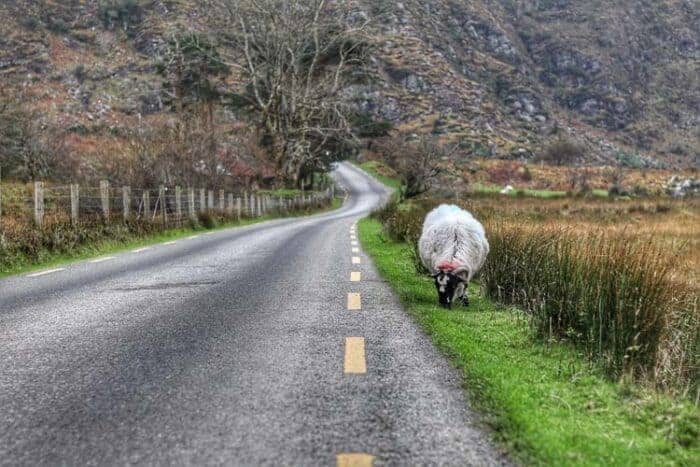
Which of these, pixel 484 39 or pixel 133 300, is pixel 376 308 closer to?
pixel 133 300

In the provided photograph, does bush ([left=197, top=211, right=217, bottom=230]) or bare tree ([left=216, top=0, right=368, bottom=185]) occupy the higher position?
bare tree ([left=216, top=0, right=368, bottom=185])

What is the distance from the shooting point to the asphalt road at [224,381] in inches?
130

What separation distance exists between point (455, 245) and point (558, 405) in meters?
3.65

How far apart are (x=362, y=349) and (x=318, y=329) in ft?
2.88

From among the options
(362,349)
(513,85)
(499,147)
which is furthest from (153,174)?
(513,85)

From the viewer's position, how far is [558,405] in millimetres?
4000

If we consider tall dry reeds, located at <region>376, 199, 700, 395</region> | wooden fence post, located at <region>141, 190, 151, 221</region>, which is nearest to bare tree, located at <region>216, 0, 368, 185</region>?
wooden fence post, located at <region>141, 190, 151, 221</region>

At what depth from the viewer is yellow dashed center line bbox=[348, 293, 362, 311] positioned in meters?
7.21

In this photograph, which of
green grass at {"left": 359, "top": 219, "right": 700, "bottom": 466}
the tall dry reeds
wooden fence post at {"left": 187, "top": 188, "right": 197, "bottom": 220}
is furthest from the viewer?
wooden fence post at {"left": 187, "top": 188, "right": 197, "bottom": 220}

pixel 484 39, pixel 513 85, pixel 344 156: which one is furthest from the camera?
pixel 484 39

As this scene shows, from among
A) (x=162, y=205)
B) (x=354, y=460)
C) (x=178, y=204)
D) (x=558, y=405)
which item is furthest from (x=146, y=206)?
(x=354, y=460)

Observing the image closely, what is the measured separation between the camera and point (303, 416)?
3.75m

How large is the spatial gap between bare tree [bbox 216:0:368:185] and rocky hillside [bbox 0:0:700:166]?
307 cm

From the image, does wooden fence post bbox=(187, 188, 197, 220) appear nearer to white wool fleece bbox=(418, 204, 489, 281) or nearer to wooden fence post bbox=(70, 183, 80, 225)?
wooden fence post bbox=(70, 183, 80, 225)
